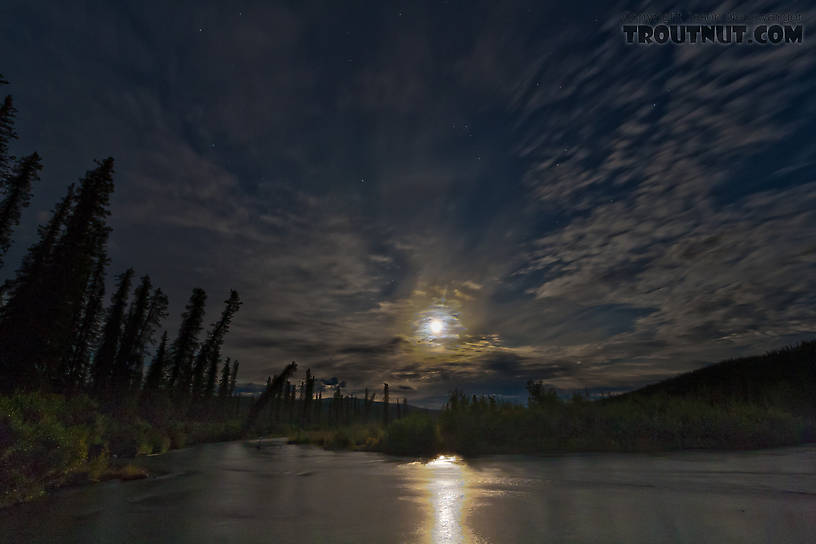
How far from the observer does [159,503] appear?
23.0 feet

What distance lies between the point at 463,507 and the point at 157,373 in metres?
50.5

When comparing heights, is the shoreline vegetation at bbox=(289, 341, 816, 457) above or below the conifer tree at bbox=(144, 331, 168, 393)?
below

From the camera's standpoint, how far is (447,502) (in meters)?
6.10

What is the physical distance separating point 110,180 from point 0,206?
677 cm

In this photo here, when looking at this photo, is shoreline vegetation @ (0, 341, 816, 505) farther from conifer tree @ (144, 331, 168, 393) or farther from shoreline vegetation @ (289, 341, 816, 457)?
conifer tree @ (144, 331, 168, 393)

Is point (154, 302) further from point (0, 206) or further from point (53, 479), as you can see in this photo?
point (53, 479)

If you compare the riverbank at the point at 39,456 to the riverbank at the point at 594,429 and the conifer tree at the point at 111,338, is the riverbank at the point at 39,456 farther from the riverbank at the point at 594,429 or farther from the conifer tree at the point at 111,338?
the conifer tree at the point at 111,338

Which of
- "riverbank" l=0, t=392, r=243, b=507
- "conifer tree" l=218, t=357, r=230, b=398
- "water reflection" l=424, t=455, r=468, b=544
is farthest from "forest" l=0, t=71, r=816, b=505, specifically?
"conifer tree" l=218, t=357, r=230, b=398

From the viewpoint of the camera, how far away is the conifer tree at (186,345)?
46.0 m

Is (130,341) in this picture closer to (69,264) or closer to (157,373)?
(157,373)

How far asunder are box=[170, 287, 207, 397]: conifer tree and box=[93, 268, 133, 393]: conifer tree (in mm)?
6001

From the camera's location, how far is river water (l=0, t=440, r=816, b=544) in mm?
4422

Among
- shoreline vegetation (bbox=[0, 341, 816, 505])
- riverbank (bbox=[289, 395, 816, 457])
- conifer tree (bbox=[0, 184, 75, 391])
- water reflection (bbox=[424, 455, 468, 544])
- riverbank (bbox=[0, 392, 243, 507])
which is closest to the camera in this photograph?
water reflection (bbox=[424, 455, 468, 544])

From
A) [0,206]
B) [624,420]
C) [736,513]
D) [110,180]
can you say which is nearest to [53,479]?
[736,513]
